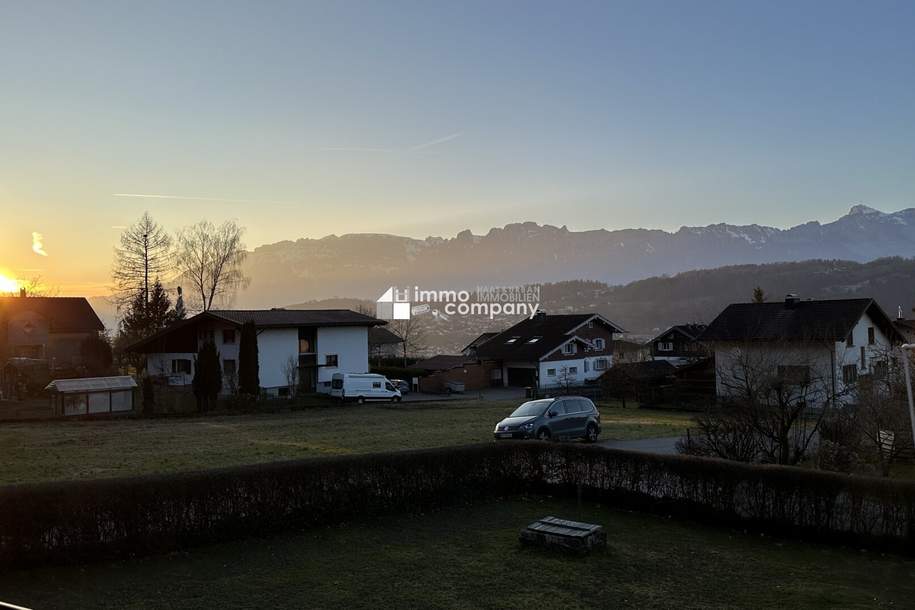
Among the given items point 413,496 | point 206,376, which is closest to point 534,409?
point 413,496

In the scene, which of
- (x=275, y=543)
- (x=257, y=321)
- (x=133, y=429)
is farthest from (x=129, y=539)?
(x=257, y=321)

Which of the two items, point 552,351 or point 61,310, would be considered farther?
point 61,310

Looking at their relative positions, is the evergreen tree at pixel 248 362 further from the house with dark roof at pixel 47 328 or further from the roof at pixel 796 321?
the roof at pixel 796 321

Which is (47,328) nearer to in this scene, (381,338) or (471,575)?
(381,338)

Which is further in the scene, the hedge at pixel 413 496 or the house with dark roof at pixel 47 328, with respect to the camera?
the house with dark roof at pixel 47 328

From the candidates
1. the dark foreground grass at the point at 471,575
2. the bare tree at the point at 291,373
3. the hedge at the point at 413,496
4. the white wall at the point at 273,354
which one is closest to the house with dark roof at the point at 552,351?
the bare tree at the point at 291,373

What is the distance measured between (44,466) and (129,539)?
31.9 ft

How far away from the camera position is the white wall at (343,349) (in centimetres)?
5056

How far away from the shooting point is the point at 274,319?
49.2 m

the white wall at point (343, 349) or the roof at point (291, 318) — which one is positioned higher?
the roof at point (291, 318)

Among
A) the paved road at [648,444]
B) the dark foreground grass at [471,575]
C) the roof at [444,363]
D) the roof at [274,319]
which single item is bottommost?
the paved road at [648,444]

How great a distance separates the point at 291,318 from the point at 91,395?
17.5 m

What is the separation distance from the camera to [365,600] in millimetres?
8594

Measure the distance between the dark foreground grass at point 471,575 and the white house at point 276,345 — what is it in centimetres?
3584
